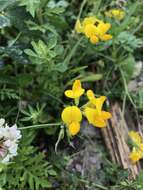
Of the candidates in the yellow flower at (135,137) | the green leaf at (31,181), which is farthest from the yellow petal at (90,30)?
the green leaf at (31,181)

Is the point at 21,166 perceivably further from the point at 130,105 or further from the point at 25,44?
the point at 130,105

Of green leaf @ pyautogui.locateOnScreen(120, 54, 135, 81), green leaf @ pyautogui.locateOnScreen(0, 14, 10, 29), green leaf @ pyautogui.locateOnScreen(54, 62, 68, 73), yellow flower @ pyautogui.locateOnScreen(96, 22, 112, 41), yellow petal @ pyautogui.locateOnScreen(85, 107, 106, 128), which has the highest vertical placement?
green leaf @ pyautogui.locateOnScreen(0, 14, 10, 29)

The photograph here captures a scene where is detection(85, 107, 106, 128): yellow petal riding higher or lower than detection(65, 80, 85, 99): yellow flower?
lower

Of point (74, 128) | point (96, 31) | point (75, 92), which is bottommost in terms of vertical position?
point (74, 128)

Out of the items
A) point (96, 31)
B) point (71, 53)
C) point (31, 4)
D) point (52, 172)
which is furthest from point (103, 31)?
point (52, 172)

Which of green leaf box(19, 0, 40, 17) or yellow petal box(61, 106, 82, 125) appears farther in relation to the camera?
green leaf box(19, 0, 40, 17)

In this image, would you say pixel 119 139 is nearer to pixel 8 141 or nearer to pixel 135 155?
pixel 135 155

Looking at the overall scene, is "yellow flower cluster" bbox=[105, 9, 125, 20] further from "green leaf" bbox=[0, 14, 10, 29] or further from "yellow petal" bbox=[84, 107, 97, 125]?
"yellow petal" bbox=[84, 107, 97, 125]

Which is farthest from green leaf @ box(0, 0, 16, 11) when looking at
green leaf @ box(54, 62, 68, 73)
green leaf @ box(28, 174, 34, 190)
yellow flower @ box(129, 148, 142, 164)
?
yellow flower @ box(129, 148, 142, 164)
